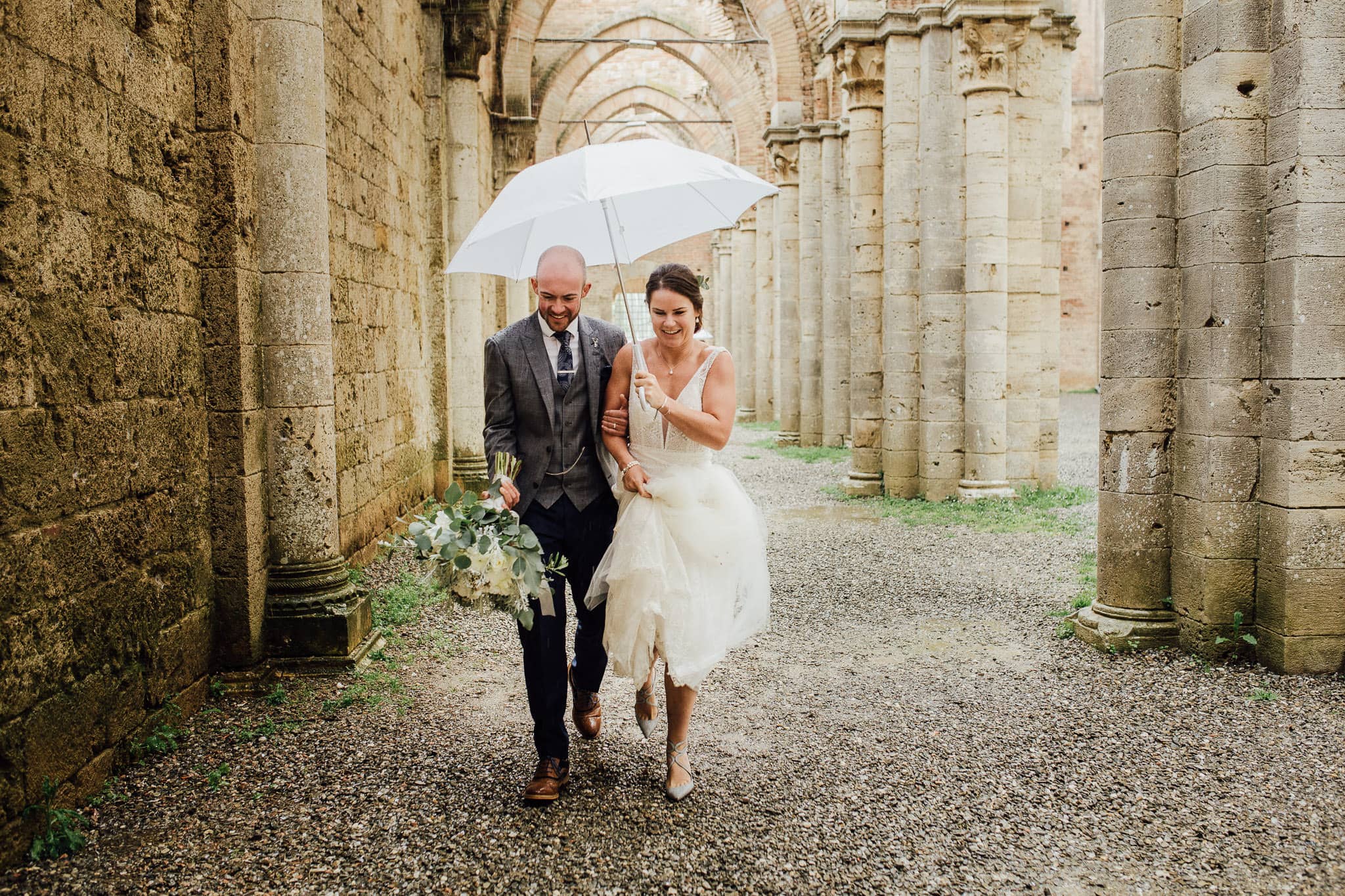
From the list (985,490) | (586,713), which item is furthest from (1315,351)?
(985,490)

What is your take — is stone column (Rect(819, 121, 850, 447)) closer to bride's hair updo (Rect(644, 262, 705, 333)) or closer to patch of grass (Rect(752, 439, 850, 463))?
patch of grass (Rect(752, 439, 850, 463))

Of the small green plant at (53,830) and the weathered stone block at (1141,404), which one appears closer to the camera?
the small green plant at (53,830)

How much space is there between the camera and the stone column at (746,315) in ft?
83.6

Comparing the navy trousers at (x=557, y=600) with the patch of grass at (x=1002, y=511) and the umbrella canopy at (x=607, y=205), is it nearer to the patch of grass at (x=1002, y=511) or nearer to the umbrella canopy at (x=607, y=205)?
the umbrella canopy at (x=607, y=205)

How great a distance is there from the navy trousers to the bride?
11 centimetres

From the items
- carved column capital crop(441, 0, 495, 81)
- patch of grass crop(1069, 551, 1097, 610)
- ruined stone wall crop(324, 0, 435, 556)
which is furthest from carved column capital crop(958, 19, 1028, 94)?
ruined stone wall crop(324, 0, 435, 556)

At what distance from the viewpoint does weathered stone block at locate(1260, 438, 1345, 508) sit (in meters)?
4.74

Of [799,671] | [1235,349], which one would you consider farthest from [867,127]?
[799,671]

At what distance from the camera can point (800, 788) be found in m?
3.66

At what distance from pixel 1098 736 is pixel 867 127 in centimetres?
959

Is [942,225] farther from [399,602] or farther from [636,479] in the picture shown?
[636,479]

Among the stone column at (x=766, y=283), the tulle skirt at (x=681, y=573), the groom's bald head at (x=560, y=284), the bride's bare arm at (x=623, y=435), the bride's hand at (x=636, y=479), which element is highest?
the stone column at (x=766, y=283)

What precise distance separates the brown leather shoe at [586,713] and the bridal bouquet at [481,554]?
0.93 metres

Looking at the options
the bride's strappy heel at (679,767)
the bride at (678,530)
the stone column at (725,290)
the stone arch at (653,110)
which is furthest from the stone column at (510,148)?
the stone arch at (653,110)
